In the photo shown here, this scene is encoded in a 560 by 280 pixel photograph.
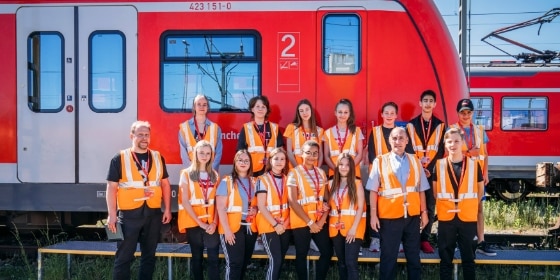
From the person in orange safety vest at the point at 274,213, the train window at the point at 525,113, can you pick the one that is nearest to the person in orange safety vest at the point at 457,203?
the person in orange safety vest at the point at 274,213

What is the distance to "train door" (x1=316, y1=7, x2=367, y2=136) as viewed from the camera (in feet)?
20.1

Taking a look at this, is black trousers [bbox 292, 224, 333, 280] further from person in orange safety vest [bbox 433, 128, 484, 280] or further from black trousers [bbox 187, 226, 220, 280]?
person in orange safety vest [bbox 433, 128, 484, 280]

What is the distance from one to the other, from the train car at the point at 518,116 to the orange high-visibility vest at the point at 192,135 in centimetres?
836

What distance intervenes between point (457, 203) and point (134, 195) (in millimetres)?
3102

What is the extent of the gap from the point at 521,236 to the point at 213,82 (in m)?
4.95

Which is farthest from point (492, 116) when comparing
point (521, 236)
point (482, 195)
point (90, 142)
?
point (90, 142)

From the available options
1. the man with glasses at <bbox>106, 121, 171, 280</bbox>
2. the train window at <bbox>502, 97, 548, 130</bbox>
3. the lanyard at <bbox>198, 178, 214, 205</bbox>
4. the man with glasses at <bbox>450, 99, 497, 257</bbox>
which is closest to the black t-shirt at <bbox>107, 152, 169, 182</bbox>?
the man with glasses at <bbox>106, 121, 171, 280</bbox>

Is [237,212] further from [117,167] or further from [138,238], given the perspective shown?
[117,167]

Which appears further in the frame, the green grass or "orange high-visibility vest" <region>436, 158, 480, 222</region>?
the green grass

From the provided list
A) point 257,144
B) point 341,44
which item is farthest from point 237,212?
point 341,44

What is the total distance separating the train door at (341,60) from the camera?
6117 millimetres

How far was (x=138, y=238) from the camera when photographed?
16.9 feet

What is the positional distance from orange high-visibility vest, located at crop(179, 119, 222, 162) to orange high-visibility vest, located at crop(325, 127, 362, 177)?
1229mm

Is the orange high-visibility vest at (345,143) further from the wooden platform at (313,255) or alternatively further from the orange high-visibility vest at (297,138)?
the wooden platform at (313,255)
